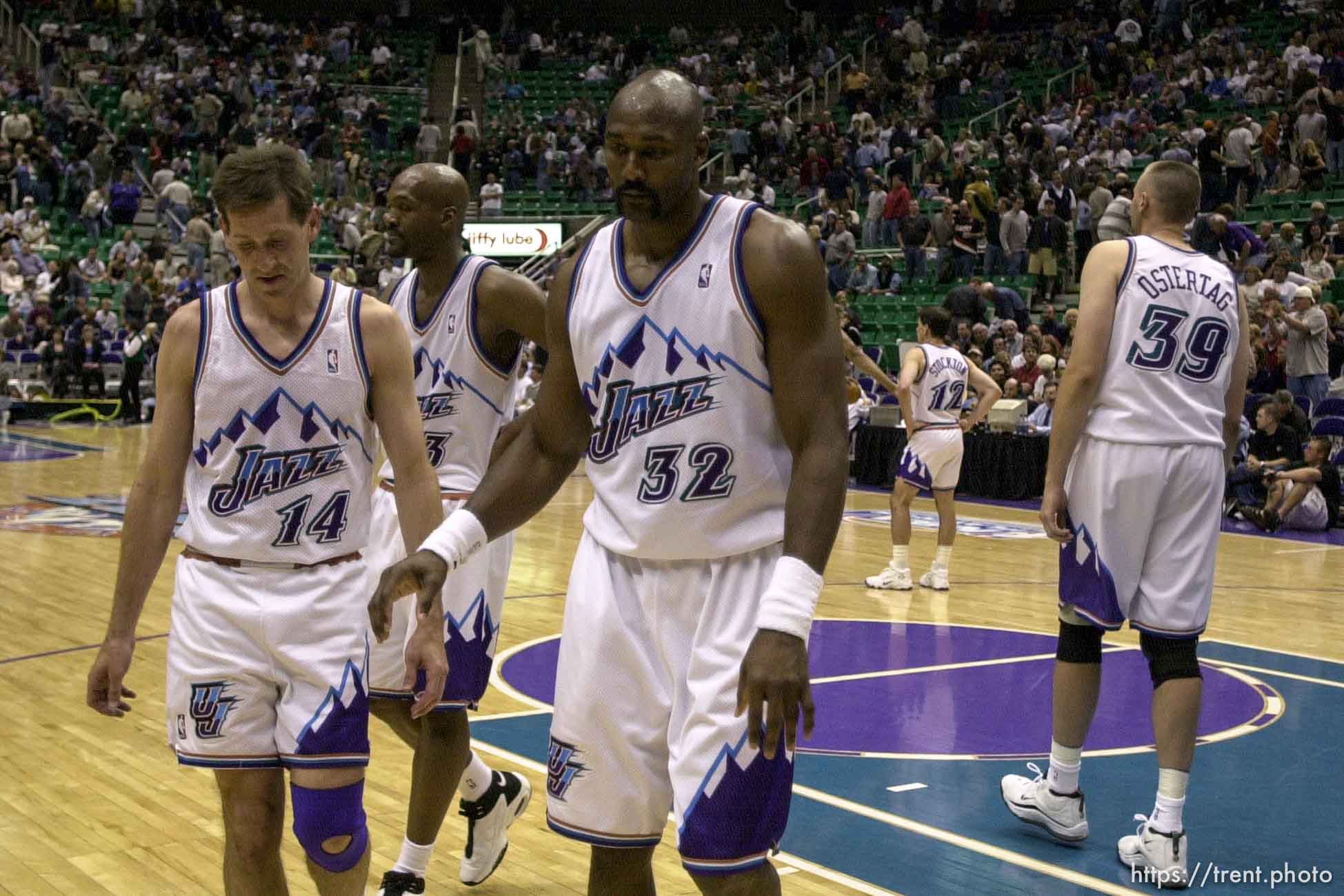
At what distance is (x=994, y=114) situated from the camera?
24.0 meters

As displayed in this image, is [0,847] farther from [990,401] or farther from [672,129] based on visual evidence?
[990,401]

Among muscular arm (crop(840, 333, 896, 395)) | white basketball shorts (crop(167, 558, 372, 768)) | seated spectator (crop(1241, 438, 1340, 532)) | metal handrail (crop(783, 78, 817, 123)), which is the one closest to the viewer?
white basketball shorts (crop(167, 558, 372, 768))

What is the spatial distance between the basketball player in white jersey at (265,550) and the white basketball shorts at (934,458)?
6967 mm

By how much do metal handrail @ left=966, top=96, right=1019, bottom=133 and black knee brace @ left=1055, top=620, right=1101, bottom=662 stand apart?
65.2ft

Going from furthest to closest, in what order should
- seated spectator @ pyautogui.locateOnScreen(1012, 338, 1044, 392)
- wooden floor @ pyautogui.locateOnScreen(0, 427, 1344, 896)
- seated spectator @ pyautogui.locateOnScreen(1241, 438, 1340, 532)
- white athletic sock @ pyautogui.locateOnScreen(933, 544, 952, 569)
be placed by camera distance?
1. seated spectator @ pyautogui.locateOnScreen(1012, 338, 1044, 392)
2. seated spectator @ pyautogui.locateOnScreen(1241, 438, 1340, 532)
3. white athletic sock @ pyautogui.locateOnScreen(933, 544, 952, 569)
4. wooden floor @ pyautogui.locateOnScreen(0, 427, 1344, 896)

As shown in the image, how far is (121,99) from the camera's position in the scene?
27297 millimetres

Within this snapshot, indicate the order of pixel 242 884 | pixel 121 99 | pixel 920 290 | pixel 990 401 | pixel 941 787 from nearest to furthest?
1. pixel 242 884
2. pixel 941 787
3. pixel 990 401
4. pixel 920 290
5. pixel 121 99

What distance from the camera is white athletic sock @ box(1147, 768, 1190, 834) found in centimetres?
417

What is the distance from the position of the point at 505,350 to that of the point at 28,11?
3019cm

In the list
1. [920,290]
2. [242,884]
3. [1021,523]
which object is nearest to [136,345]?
[920,290]

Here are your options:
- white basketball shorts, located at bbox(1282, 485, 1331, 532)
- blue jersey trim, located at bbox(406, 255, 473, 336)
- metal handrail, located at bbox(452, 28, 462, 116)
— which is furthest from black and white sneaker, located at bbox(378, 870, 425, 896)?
metal handrail, located at bbox(452, 28, 462, 116)

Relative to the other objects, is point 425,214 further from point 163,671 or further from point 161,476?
point 163,671

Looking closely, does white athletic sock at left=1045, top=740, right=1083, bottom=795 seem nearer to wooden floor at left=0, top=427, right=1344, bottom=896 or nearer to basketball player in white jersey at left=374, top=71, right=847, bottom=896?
wooden floor at left=0, top=427, right=1344, bottom=896

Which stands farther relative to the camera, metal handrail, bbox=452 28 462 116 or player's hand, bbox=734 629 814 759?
metal handrail, bbox=452 28 462 116
